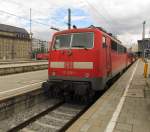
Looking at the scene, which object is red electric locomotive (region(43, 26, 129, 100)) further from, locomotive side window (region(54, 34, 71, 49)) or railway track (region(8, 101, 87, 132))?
railway track (region(8, 101, 87, 132))

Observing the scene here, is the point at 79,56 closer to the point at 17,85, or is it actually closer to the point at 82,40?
the point at 82,40

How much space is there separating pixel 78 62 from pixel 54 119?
7.85ft

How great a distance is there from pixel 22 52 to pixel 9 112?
286 ft

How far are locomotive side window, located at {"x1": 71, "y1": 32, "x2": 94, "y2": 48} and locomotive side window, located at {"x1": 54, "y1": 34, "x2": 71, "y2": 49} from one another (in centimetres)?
21

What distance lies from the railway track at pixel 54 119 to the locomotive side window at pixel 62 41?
232 cm

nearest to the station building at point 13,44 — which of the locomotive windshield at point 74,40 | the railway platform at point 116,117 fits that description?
the locomotive windshield at point 74,40

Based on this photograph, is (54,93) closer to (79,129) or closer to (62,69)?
(62,69)

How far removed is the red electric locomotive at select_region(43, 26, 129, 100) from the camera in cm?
1021

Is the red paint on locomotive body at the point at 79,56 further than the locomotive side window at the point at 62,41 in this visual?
No

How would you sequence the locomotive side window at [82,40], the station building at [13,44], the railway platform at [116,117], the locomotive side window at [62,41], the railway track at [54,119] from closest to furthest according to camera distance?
the railway platform at [116,117] < the railway track at [54,119] < the locomotive side window at [82,40] < the locomotive side window at [62,41] < the station building at [13,44]

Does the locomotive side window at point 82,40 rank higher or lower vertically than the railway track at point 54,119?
higher

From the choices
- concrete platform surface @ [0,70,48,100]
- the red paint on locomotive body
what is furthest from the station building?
the red paint on locomotive body

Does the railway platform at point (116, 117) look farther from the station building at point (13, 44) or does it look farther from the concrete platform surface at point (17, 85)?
the station building at point (13, 44)

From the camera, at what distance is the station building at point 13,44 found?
8475 centimetres
